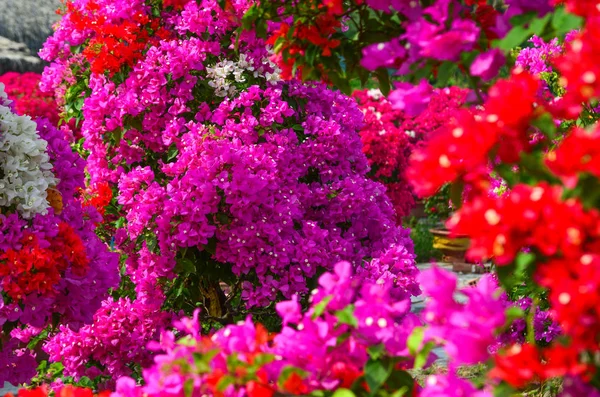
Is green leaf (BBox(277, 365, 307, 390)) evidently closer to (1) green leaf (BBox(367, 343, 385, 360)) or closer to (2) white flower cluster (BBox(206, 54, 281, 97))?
(1) green leaf (BBox(367, 343, 385, 360))

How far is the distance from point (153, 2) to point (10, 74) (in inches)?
416

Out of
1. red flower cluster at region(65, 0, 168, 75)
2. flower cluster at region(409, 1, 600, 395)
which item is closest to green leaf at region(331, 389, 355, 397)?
flower cluster at region(409, 1, 600, 395)

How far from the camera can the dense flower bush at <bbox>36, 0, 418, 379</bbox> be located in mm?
4254

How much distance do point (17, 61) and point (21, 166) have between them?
14.6m

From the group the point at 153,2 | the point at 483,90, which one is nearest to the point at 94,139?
the point at 153,2

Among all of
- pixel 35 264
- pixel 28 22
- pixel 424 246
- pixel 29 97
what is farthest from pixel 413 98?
pixel 28 22

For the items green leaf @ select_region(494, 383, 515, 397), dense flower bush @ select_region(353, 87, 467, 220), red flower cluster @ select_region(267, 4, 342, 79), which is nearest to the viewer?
green leaf @ select_region(494, 383, 515, 397)

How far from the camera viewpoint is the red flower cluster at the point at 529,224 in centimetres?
154

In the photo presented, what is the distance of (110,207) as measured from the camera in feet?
16.1

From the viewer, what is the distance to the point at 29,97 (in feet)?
45.8

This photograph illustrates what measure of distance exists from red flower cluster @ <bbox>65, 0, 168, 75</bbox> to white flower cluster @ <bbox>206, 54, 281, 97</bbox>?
0.41 meters

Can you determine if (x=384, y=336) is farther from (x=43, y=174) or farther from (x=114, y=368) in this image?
(x=114, y=368)

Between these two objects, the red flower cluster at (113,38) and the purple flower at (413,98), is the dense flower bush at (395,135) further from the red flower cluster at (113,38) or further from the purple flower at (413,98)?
the purple flower at (413,98)

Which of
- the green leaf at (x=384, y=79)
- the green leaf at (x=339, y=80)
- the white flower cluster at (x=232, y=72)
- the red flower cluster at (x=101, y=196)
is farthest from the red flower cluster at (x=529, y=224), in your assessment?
the red flower cluster at (x=101, y=196)
